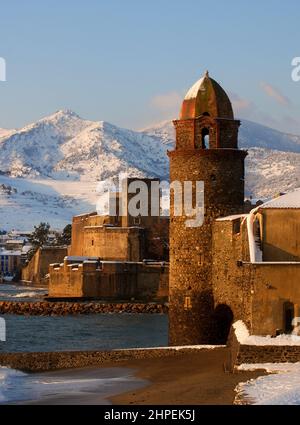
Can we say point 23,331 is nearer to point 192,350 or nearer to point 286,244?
point 192,350

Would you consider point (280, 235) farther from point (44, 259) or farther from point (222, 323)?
point (44, 259)

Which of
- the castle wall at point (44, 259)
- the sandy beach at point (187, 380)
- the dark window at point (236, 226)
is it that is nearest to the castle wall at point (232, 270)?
the dark window at point (236, 226)

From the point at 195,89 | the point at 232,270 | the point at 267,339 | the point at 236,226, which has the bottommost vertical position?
the point at 267,339

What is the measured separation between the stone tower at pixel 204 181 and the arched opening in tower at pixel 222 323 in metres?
0.14

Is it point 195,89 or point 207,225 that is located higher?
point 195,89

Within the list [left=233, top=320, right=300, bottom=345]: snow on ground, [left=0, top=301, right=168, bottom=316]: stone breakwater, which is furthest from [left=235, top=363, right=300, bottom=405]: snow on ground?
[left=0, top=301, right=168, bottom=316]: stone breakwater

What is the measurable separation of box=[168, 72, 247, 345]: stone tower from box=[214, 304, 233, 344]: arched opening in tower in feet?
0.46

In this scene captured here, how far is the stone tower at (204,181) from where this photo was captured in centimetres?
2806

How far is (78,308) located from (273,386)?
40.4 m

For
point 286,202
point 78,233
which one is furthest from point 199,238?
point 78,233

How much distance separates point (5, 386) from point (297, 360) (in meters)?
6.08

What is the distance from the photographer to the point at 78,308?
2315 inches

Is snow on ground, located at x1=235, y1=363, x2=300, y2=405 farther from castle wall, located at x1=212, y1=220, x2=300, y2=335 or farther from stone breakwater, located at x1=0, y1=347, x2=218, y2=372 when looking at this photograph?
stone breakwater, located at x1=0, y1=347, x2=218, y2=372

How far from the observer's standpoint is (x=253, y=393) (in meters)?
18.4
